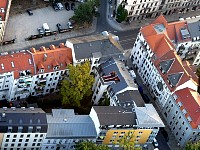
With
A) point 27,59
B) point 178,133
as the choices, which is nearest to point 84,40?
point 27,59

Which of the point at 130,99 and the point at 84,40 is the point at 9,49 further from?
the point at 130,99

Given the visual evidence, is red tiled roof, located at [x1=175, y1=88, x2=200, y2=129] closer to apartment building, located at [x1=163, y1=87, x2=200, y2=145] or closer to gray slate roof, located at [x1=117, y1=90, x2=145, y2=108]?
apartment building, located at [x1=163, y1=87, x2=200, y2=145]

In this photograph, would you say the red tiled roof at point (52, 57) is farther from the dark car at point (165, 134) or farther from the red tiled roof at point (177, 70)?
the dark car at point (165, 134)

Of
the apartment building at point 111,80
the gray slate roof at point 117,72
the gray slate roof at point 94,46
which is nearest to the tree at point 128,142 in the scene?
the apartment building at point 111,80

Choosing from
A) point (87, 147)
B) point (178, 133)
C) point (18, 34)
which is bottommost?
point (178, 133)

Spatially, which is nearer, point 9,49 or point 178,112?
point 178,112

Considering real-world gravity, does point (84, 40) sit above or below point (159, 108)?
above

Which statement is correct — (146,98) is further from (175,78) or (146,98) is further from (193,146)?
(193,146)
